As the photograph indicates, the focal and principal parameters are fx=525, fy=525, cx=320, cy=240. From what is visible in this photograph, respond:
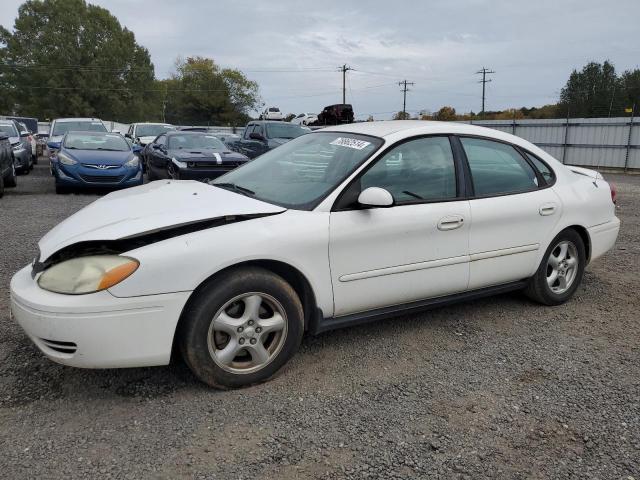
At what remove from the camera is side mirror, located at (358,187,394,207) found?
315 cm

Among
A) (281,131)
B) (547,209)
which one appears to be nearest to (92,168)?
(281,131)

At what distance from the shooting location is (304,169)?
3.71 meters

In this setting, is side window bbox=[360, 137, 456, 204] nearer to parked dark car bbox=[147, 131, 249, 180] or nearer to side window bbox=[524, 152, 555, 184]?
side window bbox=[524, 152, 555, 184]

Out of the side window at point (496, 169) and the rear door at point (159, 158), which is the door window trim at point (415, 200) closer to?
the side window at point (496, 169)

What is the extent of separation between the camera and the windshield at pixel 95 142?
1125 cm

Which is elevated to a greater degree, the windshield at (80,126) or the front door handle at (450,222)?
the windshield at (80,126)

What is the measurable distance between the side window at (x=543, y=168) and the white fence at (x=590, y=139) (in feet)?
59.6

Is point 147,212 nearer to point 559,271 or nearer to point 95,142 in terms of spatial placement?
point 559,271

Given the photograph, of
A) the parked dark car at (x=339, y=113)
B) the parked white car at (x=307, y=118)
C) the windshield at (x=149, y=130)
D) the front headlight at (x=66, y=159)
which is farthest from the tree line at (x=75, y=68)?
the front headlight at (x=66, y=159)

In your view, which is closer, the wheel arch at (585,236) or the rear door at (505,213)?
the rear door at (505,213)

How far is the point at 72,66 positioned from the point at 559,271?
61.2m

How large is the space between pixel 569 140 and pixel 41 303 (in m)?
23.1

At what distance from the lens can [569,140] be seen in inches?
863

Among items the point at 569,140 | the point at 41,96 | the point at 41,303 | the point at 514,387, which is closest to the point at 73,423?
the point at 41,303
